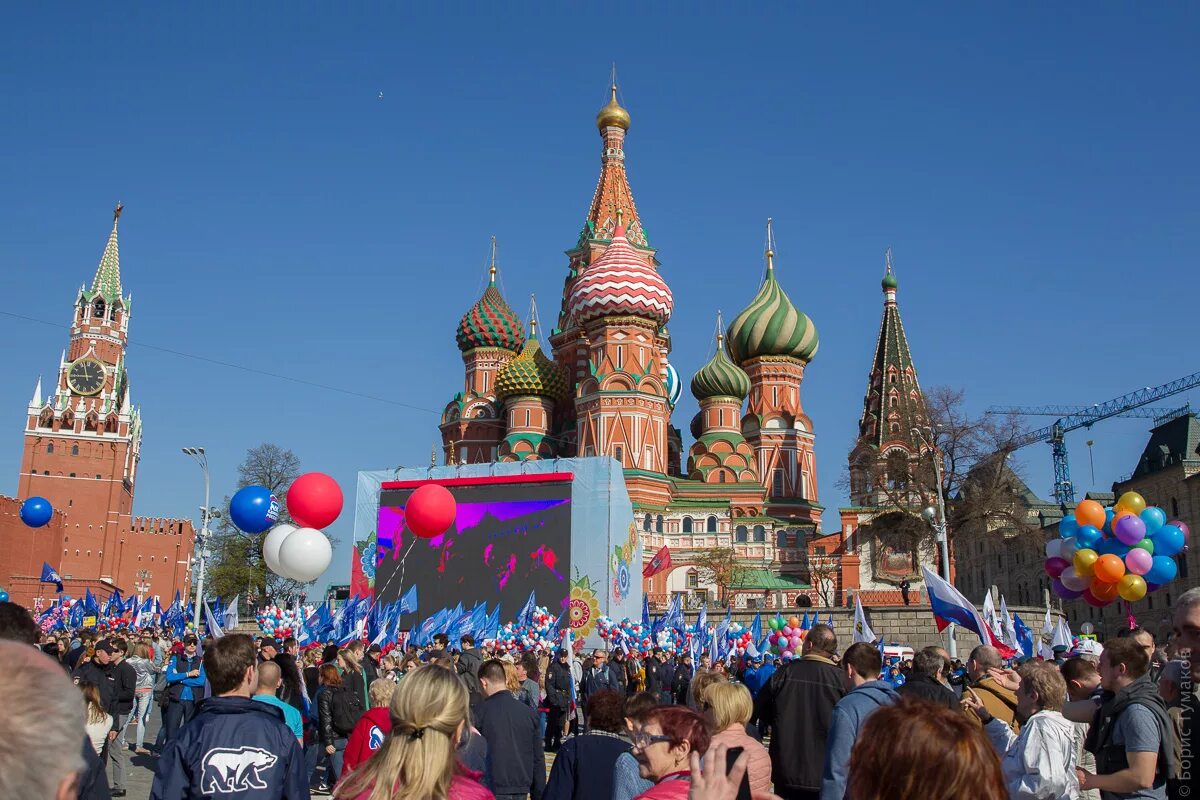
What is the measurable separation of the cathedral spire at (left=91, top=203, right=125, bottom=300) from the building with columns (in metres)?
0.26

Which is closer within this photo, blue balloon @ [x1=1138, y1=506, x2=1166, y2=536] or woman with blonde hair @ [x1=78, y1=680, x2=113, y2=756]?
woman with blonde hair @ [x1=78, y1=680, x2=113, y2=756]

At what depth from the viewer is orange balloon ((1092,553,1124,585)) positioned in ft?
46.0

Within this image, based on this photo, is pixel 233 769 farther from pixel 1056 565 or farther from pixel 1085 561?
pixel 1056 565

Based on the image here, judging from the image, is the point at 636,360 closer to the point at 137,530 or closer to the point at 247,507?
the point at 247,507

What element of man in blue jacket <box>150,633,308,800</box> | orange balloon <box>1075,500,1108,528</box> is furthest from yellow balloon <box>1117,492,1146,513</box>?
man in blue jacket <box>150,633,308,800</box>

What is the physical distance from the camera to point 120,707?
38.6 ft

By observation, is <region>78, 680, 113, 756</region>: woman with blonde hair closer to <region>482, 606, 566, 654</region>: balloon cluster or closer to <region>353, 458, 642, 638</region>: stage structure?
<region>482, 606, 566, 654</region>: balloon cluster

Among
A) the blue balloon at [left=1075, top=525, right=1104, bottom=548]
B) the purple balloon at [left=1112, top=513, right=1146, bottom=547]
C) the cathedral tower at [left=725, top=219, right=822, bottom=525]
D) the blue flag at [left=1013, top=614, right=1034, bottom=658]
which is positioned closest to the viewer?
the purple balloon at [left=1112, top=513, right=1146, bottom=547]

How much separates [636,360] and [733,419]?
333 inches

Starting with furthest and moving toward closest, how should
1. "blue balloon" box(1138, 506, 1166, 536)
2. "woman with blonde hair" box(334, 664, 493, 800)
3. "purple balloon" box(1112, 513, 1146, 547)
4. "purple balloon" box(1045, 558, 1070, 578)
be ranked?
"purple balloon" box(1045, 558, 1070, 578) < "blue balloon" box(1138, 506, 1166, 536) < "purple balloon" box(1112, 513, 1146, 547) < "woman with blonde hair" box(334, 664, 493, 800)

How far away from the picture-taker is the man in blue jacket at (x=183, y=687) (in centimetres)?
988

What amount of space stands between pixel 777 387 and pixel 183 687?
51352 mm

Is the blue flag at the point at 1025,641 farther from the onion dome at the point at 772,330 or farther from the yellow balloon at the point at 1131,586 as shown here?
the onion dome at the point at 772,330

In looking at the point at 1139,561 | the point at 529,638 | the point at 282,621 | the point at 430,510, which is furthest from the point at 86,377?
the point at 1139,561
